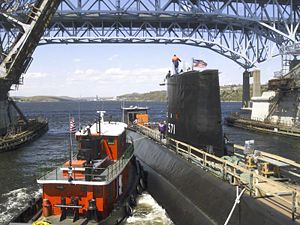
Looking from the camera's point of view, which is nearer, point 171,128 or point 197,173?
point 197,173

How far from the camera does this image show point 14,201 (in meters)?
21.6

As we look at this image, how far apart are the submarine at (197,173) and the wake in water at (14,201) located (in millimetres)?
6650

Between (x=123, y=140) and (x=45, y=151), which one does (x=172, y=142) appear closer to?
(x=123, y=140)

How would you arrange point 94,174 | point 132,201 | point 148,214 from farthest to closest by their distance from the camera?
point 132,201 → point 148,214 → point 94,174

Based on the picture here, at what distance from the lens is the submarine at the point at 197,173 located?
11.0 metres

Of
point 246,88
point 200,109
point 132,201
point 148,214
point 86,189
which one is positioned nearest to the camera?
point 86,189

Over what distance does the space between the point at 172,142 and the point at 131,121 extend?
21374 mm

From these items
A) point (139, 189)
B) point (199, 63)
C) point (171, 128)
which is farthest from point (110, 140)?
point (139, 189)

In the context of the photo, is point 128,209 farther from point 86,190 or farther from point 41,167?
point 41,167

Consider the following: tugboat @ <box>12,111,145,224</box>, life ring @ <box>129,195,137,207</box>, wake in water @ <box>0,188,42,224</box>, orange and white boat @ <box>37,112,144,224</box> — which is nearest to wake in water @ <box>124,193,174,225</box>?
life ring @ <box>129,195,137,207</box>

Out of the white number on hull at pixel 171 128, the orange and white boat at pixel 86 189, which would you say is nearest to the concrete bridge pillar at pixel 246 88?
the white number on hull at pixel 171 128

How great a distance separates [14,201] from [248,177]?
1381 centimetres

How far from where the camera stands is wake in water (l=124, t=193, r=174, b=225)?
17188 mm

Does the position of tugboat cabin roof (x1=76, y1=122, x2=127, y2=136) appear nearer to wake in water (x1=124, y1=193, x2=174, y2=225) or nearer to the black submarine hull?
the black submarine hull
